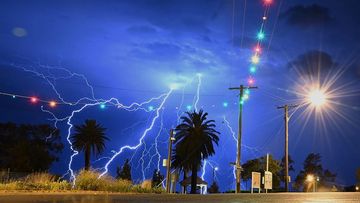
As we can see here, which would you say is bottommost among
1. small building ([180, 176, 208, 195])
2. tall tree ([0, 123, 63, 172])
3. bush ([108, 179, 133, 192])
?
bush ([108, 179, 133, 192])

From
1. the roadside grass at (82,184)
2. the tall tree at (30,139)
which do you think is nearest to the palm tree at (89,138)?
the tall tree at (30,139)

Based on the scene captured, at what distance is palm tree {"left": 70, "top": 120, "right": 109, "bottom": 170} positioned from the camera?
61.9m

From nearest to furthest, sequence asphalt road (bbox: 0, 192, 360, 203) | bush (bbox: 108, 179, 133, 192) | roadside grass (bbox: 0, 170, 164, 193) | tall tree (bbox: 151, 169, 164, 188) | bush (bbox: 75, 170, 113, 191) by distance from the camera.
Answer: asphalt road (bbox: 0, 192, 360, 203), roadside grass (bbox: 0, 170, 164, 193), bush (bbox: 75, 170, 113, 191), bush (bbox: 108, 179, 133, 192), tall tree (bbox: 151, 169, 164, 188)

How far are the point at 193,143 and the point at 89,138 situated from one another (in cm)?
1404

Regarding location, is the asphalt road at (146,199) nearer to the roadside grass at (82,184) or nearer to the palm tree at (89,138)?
the roadside grass at (82,184)

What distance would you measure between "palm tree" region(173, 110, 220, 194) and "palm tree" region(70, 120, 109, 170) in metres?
11.2

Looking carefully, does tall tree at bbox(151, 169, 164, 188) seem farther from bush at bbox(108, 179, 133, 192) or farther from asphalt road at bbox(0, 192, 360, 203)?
asphalt road at bbox(0, 192, 360, 203)

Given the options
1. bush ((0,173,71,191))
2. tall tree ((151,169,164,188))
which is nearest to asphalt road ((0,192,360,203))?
bush ((0,173,71,191))

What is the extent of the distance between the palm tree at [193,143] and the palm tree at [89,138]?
36.6 feet

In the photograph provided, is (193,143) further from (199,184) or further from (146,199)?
(146,199)

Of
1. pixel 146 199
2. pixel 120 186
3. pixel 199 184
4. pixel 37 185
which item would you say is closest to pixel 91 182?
pixel 120 186

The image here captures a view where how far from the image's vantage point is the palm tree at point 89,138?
61.9 meters

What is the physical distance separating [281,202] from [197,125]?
43075 mm

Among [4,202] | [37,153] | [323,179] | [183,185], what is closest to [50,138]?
[37,153]
